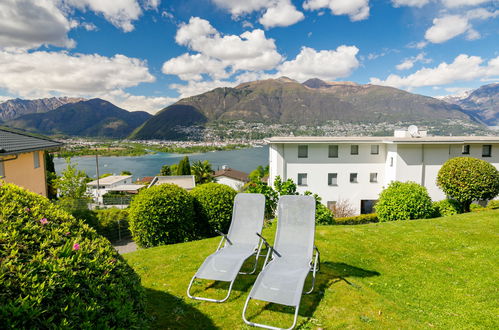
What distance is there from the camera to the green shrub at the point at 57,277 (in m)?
1.88

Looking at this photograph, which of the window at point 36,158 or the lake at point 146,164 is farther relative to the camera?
the lake at point 146,164

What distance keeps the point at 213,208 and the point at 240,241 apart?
5.21 m

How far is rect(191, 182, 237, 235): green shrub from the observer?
11.4 meters

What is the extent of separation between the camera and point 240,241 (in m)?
6.39

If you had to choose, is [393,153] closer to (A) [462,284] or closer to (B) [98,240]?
(A) [462,284]

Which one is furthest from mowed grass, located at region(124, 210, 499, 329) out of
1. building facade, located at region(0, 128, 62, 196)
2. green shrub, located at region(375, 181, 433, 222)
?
building facade, located at region(0, 128, 62, 196)

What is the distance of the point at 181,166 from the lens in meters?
49.4

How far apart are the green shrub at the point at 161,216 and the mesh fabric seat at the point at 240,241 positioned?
4.60m

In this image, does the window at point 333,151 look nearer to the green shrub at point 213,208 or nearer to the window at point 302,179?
the window at point 302,179

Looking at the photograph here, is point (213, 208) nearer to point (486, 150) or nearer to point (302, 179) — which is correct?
point (302, 179)

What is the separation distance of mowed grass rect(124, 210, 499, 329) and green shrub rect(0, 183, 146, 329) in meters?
2.08

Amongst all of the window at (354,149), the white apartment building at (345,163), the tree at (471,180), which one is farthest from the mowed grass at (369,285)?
the window at (354,149)

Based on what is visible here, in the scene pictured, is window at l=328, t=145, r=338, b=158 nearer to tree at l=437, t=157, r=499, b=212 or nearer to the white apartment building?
the white apartment building

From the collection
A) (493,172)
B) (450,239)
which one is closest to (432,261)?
(450,239)
